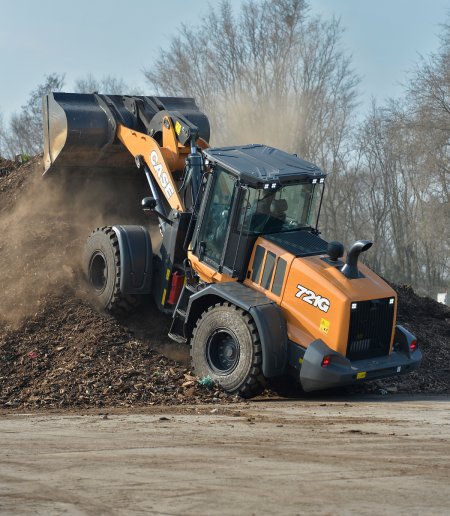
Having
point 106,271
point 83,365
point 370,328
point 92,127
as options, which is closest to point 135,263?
point 106,271

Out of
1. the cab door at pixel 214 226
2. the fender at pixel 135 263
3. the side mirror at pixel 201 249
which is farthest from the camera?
the fender at pixel 135 263

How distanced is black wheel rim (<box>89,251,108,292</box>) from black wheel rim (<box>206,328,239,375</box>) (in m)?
2.64

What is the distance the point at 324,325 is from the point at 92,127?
5716 millimetres

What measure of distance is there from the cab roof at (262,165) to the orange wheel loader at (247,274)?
0.02 metres

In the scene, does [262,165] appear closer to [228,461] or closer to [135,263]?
[135,263]

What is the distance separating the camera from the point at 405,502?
21.7 ft

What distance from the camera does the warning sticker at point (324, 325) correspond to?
11.4m

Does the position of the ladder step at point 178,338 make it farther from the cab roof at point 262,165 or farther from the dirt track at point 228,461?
the cab roof at point 262,165

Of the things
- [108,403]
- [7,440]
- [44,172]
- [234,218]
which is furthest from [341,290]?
[44,172]

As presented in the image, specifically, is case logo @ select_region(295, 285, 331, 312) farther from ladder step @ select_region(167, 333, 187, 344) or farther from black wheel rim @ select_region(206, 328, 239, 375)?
ladder step @ select_region(167, 333, 187, 344)

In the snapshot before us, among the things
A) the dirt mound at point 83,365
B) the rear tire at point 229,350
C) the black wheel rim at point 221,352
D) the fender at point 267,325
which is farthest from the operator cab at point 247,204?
the dirt mound at point 83,365

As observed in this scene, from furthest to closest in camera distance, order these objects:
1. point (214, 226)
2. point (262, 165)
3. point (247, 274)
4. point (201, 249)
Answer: point (201, 249), point (214, 226), point (262, 165), point (247, 274)

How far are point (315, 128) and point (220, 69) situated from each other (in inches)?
182

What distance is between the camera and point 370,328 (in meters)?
11.8
